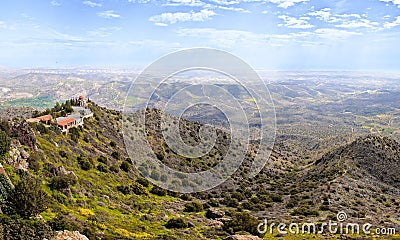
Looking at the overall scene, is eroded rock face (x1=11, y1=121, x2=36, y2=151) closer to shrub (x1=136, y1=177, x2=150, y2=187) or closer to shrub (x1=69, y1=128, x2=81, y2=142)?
shrub (x1=69, y1=128, x2=81, y2=142)

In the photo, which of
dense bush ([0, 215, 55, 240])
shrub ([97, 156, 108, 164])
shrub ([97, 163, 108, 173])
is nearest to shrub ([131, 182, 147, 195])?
shrub ([97, 163, 108, 173])

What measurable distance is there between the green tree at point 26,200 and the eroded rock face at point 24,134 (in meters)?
9.28

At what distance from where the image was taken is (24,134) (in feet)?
74.0

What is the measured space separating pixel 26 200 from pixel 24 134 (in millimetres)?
11117

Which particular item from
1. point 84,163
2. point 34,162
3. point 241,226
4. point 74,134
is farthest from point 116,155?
point 241,226

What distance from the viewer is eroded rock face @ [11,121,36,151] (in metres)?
22.2

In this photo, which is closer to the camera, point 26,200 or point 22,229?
point 22,229

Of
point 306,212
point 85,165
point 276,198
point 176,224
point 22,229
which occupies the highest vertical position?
point 22,229

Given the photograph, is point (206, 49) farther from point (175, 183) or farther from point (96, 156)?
point (96, 156)

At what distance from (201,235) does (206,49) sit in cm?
1248

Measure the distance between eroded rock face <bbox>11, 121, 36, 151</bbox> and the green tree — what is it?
9285 millimetres

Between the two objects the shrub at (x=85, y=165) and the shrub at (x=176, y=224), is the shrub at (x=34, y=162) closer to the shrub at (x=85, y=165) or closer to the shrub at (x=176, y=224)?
the shrub at (x=85, y=165)

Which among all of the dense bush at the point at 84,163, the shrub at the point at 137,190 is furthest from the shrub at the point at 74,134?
the shrub at the point at 137,190

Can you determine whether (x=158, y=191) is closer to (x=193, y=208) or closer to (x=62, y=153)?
(x=193, y=208)
